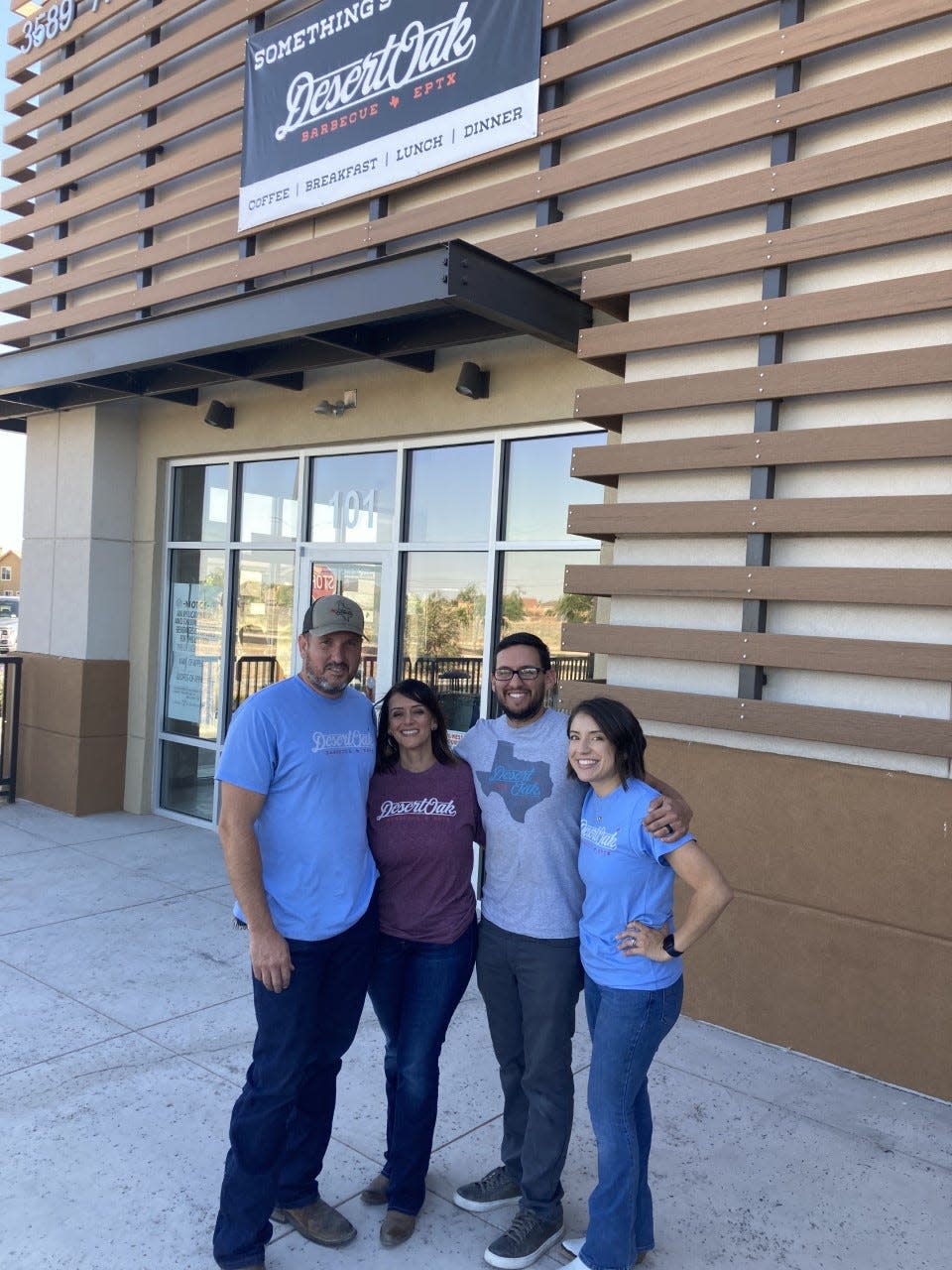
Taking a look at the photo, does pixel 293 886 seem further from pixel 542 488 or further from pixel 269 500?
pixel 269 500

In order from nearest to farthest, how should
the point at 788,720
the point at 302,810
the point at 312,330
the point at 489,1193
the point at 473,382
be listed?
1. the point at 302,810
2. the point at 489,1193
3. the point at 788,720
4. the point at 312,330
5. the point at 473,382

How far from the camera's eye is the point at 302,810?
288 cm

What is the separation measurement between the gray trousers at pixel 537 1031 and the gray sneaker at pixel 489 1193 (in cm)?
21

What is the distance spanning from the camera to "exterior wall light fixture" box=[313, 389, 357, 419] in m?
7.14

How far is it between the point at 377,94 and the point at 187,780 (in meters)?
5.39

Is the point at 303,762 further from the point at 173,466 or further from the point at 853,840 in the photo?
the point at 173,466

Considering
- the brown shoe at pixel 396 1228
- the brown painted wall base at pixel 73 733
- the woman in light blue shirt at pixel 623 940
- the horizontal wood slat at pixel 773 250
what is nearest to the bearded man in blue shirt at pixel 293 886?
Result: the brown shoe at pixel 396 1228

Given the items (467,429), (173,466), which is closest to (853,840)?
(467,429)

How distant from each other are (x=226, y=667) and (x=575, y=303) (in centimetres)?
439

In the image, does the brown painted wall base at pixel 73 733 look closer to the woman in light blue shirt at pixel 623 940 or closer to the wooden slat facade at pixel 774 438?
the wooden slat facade at pixel 774 438

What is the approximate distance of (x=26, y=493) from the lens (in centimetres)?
943

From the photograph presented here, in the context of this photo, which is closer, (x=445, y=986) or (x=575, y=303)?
(x=445, y=986)

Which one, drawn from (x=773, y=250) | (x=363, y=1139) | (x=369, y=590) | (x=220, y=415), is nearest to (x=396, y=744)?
(x=363, y=1139)

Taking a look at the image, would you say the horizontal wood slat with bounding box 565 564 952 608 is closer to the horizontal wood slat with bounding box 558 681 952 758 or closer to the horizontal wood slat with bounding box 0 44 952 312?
the horizontal wood slat with bounding box 558 681 952 758
